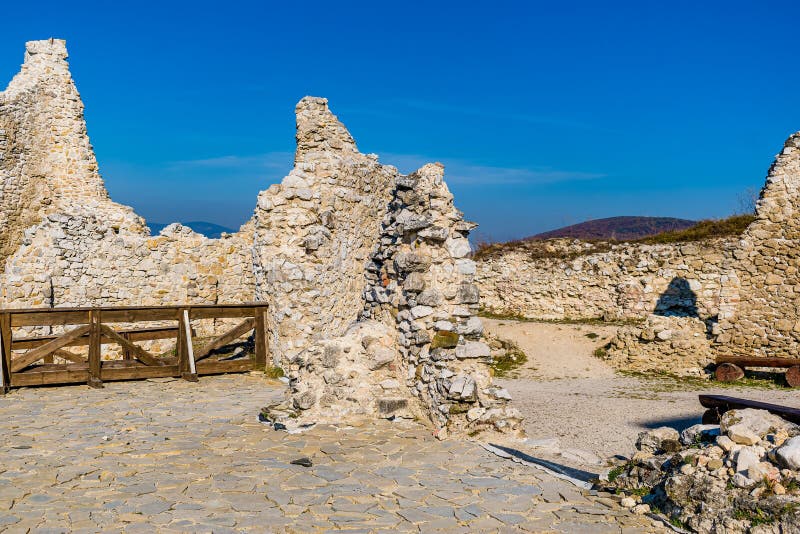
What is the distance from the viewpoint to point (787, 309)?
52.7 ft

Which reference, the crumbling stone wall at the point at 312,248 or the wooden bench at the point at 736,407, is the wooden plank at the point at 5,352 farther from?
the wooden bench at the point at 736,407

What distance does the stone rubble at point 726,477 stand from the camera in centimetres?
460

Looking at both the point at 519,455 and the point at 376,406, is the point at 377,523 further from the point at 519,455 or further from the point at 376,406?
the point at 376,406

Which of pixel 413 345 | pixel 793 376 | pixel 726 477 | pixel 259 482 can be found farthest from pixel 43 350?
pixel 793 376

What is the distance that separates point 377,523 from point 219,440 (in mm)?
3127

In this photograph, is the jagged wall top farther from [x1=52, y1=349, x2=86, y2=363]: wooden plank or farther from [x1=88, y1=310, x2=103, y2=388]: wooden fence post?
[x1=52, y1=349, x2=86, y2=363]: wooden plank

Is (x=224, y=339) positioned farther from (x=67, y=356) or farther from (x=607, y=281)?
(x=607, y=281)

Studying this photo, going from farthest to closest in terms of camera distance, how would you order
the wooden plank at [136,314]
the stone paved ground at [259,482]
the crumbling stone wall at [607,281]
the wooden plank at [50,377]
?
the crumbling stone wall at [607,281]
the wooden plank at [136,314]
the wooden plank at [50,377]
the stone paved ground at [259,482]

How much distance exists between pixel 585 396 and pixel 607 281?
11904mm

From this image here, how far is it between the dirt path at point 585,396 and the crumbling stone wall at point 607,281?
11.9 ft

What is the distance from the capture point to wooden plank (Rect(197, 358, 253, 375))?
12.6 metres

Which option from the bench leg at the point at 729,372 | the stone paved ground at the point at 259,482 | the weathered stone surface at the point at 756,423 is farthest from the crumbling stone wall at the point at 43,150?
the weathered stone surface at the point at 756,423

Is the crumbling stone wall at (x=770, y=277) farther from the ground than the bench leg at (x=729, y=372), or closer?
farther from the ground

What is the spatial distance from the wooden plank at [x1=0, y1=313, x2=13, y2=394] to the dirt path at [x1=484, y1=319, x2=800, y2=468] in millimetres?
8045
